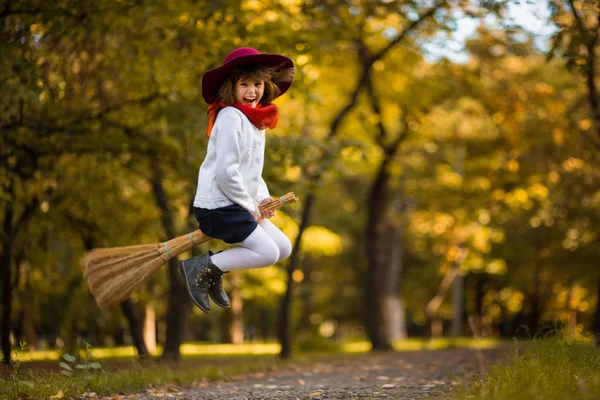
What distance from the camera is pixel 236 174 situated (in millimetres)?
4676

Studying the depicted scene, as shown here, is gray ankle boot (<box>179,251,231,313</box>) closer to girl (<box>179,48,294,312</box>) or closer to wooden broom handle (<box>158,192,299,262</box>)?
girl (<box>179,48,294,312</box>)

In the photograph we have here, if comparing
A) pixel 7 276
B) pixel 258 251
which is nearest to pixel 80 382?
pixel 258 251

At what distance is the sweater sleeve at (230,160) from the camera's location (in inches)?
183

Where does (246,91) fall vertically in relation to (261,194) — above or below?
above

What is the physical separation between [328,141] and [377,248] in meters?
5.89

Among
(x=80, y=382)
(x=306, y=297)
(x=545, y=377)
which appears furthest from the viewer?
(x=306, y=297)

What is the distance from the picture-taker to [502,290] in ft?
106

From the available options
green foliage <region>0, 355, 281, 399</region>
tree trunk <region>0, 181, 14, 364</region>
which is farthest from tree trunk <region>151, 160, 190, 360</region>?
green foliage <region>0, 355, 281, 399</region>

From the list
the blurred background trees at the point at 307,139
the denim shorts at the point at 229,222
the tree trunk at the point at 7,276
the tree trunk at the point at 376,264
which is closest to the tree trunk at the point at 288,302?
the blurred background trees at the point at 307,139

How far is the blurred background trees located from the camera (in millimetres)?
8258

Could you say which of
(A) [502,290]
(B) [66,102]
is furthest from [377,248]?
(A) [502,290]

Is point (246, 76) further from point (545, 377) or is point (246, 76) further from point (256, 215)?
point (545, 377)

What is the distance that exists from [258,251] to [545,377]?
1994 mm

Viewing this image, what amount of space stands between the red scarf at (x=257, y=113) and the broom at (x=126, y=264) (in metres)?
0.55
